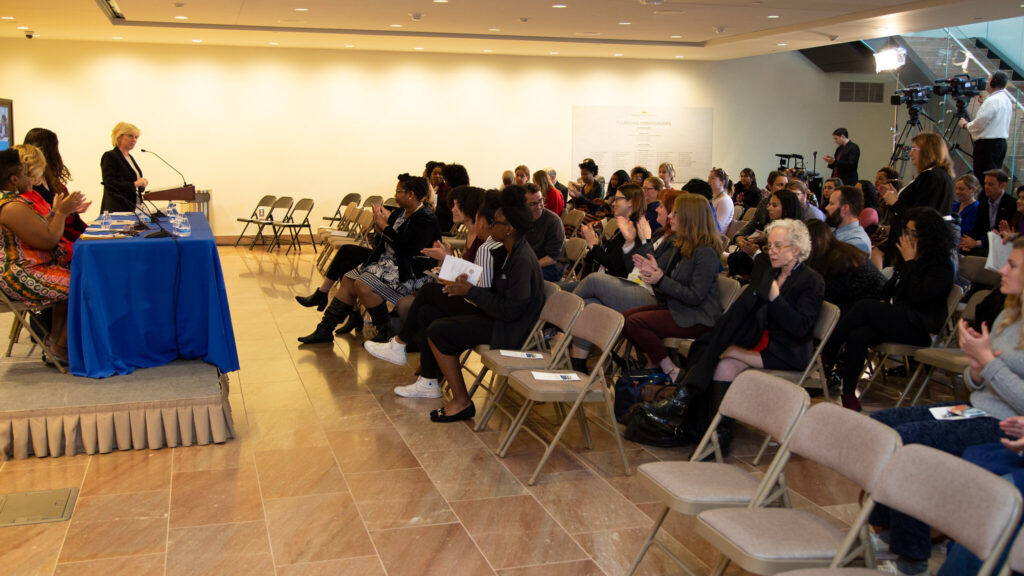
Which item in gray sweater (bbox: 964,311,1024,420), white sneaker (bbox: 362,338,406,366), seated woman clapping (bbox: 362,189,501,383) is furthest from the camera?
white sneaker (bbox: 362,338,406,366)

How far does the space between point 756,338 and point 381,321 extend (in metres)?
3.23

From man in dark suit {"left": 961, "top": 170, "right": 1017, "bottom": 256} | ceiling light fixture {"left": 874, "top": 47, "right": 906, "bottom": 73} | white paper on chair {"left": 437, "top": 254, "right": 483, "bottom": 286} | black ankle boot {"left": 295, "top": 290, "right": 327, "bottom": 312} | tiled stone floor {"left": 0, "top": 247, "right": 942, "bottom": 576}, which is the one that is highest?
ceiling light fixture {"left": 874, "top": 47, "right": 906, "bottom": 73}

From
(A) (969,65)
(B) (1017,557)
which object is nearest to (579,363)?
(B) (1017,557)

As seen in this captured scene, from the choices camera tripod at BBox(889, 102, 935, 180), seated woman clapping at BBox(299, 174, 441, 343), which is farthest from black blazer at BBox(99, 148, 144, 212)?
camera tripod at BBox(889, 102, 935, 180)

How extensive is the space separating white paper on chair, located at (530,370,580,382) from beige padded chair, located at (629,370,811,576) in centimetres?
112

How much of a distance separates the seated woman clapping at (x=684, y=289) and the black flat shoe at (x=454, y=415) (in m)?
0.99

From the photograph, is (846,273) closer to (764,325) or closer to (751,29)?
(764,325)

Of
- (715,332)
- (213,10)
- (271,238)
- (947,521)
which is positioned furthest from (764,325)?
(271,238)

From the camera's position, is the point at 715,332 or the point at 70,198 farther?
the point at 70,198

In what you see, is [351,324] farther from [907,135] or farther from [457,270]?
[907,135]

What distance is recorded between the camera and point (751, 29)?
11.0 metres

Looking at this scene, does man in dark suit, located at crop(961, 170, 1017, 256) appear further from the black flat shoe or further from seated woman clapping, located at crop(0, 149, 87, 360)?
seated woman clapping, located at crop(0, 149, 87, 360)

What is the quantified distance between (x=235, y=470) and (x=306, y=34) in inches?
349

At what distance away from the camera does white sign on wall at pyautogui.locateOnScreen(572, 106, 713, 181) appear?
1448 centimetres
